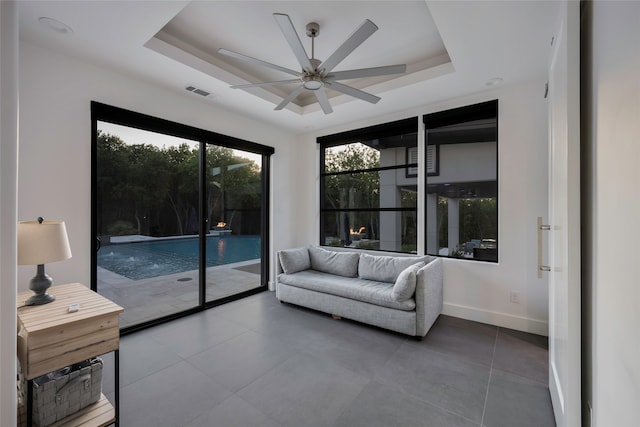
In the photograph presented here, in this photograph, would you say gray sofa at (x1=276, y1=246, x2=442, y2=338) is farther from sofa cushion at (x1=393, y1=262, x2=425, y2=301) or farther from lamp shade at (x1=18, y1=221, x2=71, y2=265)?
lamp shade at (x1=18, y1=221, x2=71, y2=265)

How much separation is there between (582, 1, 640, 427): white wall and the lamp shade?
8.95 feet

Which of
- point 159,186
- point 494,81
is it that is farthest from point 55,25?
point 494,81

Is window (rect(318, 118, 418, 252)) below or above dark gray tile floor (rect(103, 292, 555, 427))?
above

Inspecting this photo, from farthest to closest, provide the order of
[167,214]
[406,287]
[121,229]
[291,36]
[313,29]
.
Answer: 1. [167,214]
2. [121,229]
3. [406,287]
4. [313,29]
5. [291,36]

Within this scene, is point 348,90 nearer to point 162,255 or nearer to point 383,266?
point 383,266

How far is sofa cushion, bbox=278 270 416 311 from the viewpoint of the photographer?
2932 mm

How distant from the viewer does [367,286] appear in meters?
3.27

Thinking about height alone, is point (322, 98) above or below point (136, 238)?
above

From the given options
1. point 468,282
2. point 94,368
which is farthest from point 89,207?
point 468,282

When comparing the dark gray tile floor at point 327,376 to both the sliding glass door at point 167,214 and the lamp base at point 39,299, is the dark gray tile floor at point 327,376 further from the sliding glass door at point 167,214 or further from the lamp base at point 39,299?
the lamp base at point 39,299

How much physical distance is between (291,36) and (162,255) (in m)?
2.92

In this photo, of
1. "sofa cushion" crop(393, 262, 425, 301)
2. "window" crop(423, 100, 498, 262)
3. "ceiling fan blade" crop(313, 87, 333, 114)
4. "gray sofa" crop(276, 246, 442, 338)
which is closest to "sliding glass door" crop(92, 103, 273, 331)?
"gray sofa" crop(276, 246, 442, 338)

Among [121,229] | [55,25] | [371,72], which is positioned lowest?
[121,229]

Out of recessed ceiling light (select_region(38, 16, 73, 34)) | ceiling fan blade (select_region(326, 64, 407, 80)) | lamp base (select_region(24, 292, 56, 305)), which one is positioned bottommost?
lamp base (select_region(24, 292, 56, 305))
